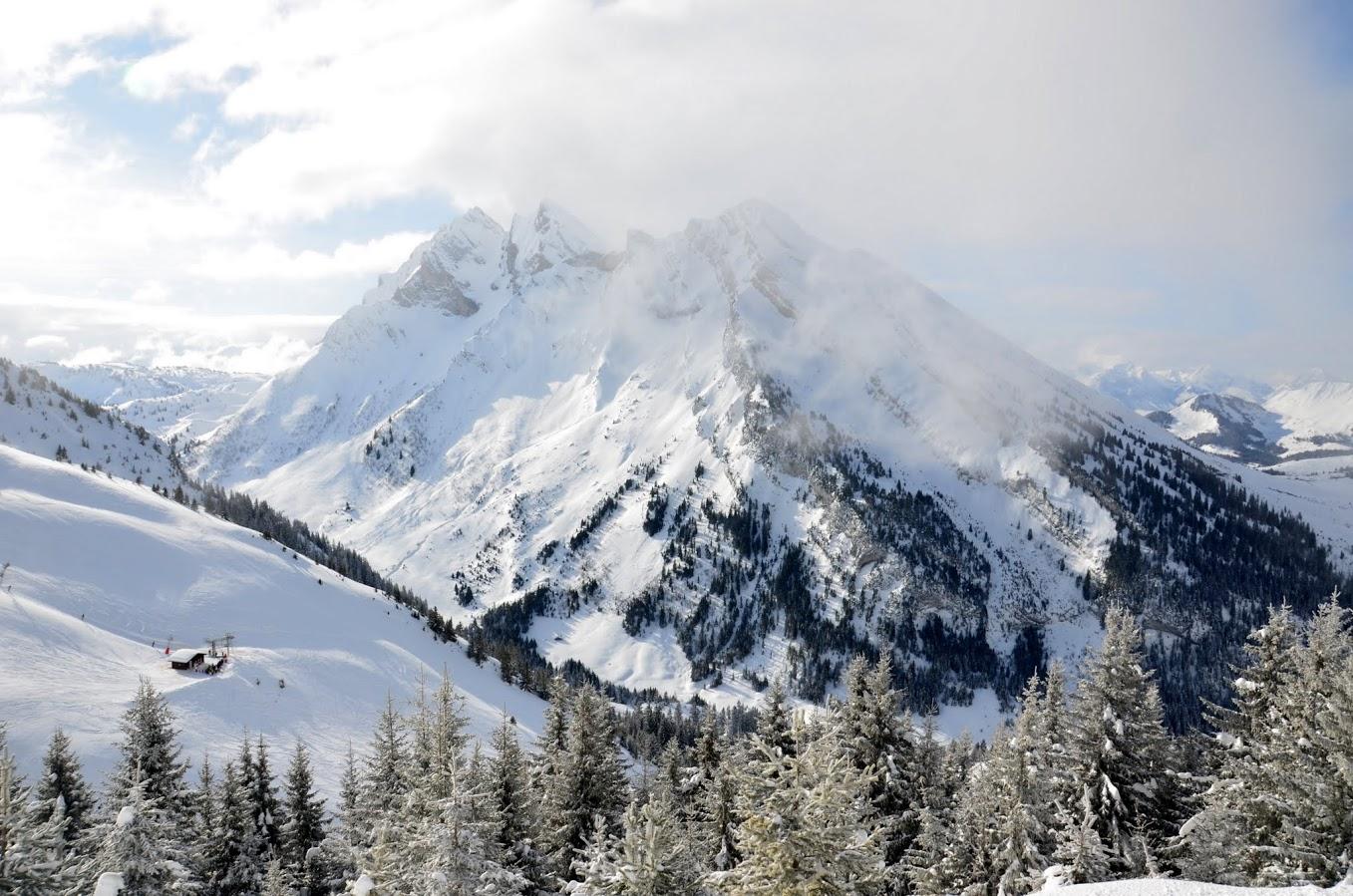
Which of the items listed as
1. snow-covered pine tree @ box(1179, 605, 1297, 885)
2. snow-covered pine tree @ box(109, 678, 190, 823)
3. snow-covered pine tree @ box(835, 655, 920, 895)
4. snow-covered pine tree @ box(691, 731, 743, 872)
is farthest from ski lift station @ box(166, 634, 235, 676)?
snow-covered pine tree @ box(1179, 605, 1297, 885)

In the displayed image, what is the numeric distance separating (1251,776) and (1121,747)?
341 centimetres

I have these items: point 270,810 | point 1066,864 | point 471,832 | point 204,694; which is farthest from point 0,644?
point 1066,864

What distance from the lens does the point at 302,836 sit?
3603 cm

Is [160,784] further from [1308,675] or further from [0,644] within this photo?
[0,644]

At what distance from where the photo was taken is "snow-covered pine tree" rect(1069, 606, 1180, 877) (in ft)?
76.7

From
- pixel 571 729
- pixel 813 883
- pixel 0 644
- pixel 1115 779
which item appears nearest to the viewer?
pixel 813 883

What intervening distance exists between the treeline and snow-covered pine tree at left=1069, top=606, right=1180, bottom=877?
7 centimetres

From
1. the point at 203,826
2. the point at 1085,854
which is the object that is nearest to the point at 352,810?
the point at 203,826

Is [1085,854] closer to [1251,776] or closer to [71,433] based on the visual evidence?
[1251,776]

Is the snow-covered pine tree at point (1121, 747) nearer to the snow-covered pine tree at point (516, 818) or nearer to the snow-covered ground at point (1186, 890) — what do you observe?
the snow-covered ground at point (1186, 890)

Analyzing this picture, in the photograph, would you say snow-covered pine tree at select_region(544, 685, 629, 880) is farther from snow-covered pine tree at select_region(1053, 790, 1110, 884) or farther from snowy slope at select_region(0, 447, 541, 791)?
snowy slope at select_region(0, 447, 541, 791)

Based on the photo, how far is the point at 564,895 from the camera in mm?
26109

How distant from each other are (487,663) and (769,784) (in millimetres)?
108319

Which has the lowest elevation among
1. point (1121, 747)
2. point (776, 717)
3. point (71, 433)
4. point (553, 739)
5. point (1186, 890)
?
point (553, 739)
